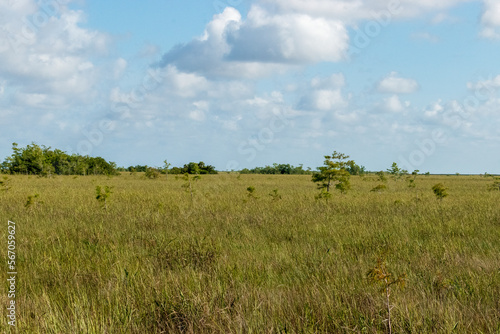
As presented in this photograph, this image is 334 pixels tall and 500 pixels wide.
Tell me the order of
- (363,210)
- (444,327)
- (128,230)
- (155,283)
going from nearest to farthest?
(444,327) → (155,283) → (128,230) → (363,210)

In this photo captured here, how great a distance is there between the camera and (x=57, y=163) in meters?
79.0

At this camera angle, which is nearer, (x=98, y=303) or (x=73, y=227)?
(x=98, y=303)

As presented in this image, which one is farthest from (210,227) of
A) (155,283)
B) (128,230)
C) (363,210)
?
(363,210)

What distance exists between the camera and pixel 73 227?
808 centimetres

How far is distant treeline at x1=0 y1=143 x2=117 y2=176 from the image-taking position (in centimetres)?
6919

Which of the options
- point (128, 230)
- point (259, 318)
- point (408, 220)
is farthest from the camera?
point (408, 220)

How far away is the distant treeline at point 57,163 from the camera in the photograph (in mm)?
69188

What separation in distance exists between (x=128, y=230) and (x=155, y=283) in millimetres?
4141

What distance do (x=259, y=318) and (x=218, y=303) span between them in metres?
0.51

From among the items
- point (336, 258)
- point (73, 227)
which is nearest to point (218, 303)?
point (336, 258)

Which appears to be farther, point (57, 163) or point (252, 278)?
point (57, 163)

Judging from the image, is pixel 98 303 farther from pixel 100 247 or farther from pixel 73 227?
pixel 73 227

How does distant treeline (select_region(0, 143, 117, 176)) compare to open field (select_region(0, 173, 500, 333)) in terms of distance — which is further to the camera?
distant treeline (select_region(0, 143, 117, 176))

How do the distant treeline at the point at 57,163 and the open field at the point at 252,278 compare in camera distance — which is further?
the distant treeline at the point at 57,163
